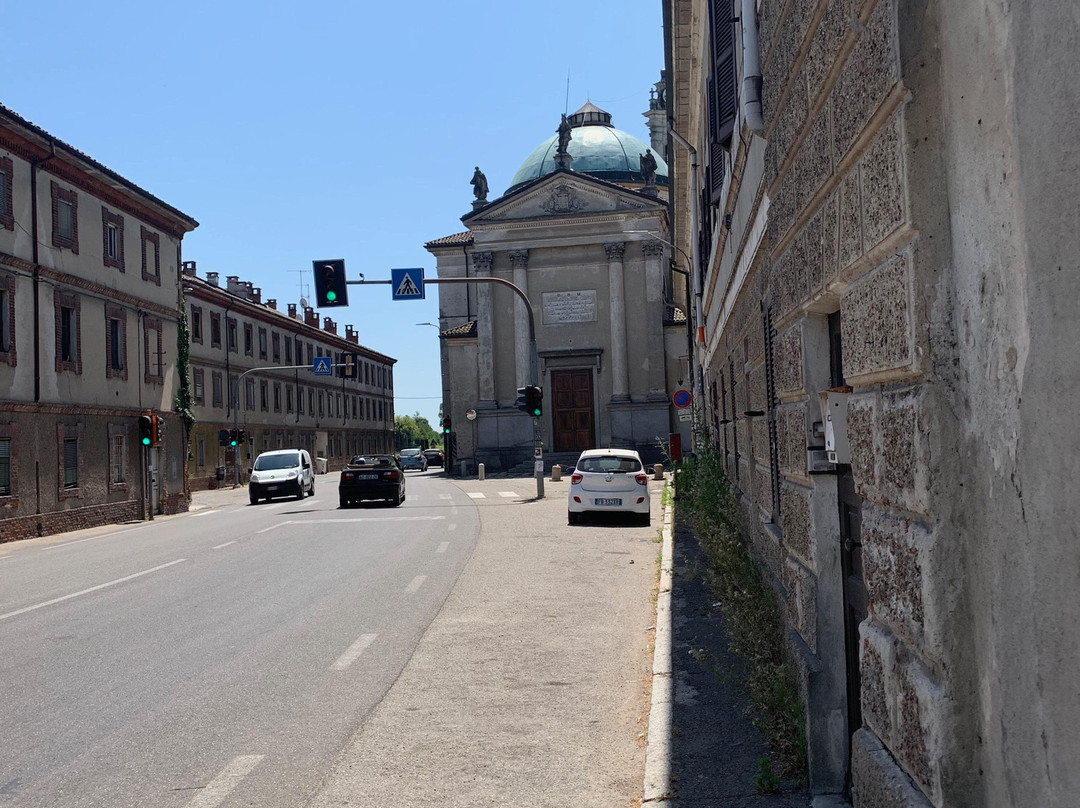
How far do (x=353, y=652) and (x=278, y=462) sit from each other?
2968 cm

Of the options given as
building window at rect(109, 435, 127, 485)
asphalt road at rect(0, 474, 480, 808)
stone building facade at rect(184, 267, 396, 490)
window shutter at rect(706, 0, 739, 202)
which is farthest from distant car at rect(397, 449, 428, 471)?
window shutter at rect(706, 0, 739, 202)

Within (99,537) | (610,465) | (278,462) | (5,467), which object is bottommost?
(99,537)

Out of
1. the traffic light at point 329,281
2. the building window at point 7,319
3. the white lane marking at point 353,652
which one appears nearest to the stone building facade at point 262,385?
the building window at point 7,319

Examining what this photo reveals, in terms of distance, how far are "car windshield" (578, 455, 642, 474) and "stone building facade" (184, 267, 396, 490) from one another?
26404mm

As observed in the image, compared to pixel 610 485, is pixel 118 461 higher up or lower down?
higher up

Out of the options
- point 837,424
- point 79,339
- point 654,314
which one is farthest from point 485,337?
point 837,424

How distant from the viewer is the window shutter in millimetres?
8922

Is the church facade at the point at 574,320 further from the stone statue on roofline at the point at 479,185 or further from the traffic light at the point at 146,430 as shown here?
the traffic light at the point at 146,430

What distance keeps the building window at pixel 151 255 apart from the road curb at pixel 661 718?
90.5 feet

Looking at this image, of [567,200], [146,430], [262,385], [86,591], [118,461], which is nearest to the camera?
[86,591]

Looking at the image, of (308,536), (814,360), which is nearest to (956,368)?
(814,360)

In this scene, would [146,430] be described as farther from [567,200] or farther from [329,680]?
[567,200]

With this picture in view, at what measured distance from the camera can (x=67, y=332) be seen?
94.8 feet

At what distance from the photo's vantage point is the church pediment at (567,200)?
181 ft
